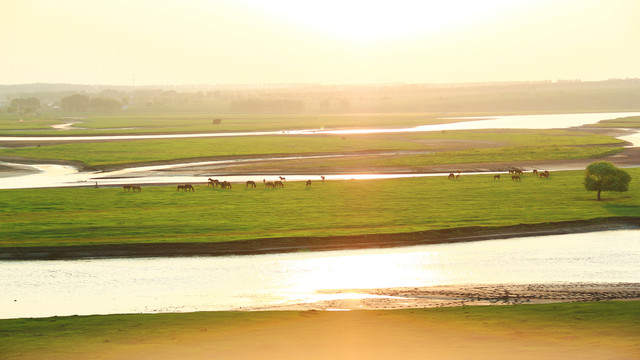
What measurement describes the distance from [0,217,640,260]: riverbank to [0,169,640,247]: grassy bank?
2.81ft

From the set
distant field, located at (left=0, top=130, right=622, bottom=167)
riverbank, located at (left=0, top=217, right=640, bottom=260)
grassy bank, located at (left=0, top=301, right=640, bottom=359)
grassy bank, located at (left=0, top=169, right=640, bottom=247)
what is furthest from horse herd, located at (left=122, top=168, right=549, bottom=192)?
grassy bank, located at (left=0, top=301, right=640, bottom=359)

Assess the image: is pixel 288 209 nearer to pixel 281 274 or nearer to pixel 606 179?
pixel 281 274

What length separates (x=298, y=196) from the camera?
6253cm

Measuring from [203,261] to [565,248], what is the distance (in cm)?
2101

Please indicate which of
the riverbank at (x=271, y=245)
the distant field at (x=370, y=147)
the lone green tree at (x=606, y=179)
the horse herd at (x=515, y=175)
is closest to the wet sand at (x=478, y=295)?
the riverbank at (x=271, y=245)

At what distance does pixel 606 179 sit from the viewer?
193 feet

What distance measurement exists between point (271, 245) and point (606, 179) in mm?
29810

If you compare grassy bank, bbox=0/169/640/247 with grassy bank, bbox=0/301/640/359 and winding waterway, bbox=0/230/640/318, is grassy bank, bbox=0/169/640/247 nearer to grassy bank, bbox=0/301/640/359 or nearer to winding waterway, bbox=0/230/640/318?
winding waterway, bbox=0/230/640/318

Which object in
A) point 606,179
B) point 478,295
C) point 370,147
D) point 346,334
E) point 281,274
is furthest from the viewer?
point 370,147

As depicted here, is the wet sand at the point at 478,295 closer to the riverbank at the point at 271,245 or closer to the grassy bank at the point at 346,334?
the grassy bank at the point at 346,334

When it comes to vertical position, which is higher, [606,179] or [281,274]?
[606,179]

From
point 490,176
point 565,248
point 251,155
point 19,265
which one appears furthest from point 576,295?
point 251,155

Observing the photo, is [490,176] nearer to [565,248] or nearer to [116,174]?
[565,248]

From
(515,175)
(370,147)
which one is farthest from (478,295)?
(370,147)
